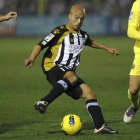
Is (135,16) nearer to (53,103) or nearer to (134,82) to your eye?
(134,82)

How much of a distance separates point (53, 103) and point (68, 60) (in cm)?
292

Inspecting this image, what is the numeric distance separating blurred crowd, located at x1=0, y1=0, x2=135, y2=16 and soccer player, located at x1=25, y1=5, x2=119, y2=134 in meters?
27.4

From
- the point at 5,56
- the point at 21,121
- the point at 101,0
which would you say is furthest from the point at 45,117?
the point at 101,0

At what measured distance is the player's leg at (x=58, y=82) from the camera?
5762 millimetres

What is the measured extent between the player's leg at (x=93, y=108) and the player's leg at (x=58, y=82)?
21 cm

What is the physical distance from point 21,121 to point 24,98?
2760mm

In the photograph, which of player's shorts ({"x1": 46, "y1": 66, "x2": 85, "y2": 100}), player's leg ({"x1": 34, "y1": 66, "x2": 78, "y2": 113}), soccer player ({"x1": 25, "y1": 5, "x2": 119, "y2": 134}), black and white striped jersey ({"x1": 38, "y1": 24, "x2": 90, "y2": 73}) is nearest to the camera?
player's leg ({"x1": 34, "y1": 66, "x2": 78, "y2": 113})

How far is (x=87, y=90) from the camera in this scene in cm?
615

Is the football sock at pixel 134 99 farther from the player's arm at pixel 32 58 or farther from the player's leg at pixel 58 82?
the player's arm at pixel 32 58

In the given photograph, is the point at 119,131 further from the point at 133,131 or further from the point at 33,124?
the point at 33,124

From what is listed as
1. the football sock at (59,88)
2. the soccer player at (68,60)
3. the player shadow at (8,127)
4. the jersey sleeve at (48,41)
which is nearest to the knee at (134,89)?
the soccer player at (68,60)

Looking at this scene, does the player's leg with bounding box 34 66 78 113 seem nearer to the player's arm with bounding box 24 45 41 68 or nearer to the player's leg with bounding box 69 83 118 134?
the player's leg with bounding box 69 83 118 134

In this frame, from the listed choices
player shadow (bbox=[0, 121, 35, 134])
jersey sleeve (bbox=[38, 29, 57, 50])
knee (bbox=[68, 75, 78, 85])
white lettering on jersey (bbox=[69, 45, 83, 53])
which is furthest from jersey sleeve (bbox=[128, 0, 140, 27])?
player shadow (bbox=[0, 121, 35, 134])

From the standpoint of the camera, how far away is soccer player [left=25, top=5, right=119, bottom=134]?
6000 millimetres
